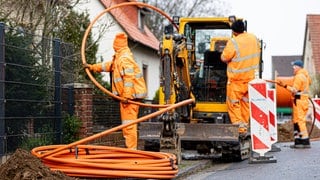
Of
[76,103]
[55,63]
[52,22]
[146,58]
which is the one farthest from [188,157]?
[146,58]

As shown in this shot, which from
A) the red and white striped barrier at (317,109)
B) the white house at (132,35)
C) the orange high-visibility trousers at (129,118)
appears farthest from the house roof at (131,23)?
the orange high-visibility trousers at (129,118)

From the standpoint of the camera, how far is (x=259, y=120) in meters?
11.9

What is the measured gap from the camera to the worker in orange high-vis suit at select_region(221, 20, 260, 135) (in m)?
12.3

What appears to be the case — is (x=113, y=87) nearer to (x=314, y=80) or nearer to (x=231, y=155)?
(x=231, y=155)

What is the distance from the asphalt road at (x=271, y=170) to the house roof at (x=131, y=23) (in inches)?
A: 577

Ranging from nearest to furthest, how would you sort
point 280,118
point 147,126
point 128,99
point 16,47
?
point 16,47, point 128,99, point 147,126, point 280,118

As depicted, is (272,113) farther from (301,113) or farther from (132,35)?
(132,35)

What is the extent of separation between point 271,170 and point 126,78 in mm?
2662

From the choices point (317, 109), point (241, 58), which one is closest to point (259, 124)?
point (241, 58)

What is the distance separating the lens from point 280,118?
123ft

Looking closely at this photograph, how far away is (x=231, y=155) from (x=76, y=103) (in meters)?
2.95

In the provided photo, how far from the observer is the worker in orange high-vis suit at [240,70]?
1234cm

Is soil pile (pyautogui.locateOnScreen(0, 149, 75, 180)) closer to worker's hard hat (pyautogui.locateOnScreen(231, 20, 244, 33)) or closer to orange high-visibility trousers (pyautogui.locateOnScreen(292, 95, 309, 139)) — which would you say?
worker's hard hat (pyautogui.locateOnScreen(231, 20, 244, 33))

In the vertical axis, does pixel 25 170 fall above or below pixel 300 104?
below
